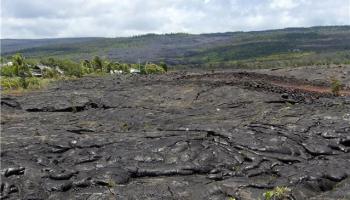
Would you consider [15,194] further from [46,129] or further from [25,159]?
[46,129]

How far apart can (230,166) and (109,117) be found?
15965 mm

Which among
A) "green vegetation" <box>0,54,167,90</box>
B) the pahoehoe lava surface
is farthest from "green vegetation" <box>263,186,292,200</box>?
"green vegetation" <box>0,54,167,90</box>

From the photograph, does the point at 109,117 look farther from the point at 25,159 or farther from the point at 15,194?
the point at 15,194

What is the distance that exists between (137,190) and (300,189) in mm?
7069

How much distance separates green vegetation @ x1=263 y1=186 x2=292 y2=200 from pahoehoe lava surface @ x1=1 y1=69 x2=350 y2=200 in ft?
1.61

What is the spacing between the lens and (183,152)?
84.4ft

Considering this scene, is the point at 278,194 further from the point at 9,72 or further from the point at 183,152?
the point at 9,72

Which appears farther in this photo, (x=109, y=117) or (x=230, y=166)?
(x=109, y=117)

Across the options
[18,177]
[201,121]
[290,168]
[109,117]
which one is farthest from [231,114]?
[18,177]

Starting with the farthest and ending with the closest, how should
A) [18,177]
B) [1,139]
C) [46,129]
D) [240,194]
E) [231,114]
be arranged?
[231,114], [46,129], [1,139], [18,177], [240,194]

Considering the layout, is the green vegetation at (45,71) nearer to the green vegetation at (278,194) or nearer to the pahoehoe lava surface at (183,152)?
the pahoehoe lava surface at (183,152)

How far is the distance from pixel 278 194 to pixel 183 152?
247 inches

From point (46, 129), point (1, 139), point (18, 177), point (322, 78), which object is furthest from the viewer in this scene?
point (322, 78)

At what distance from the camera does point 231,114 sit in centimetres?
3569
